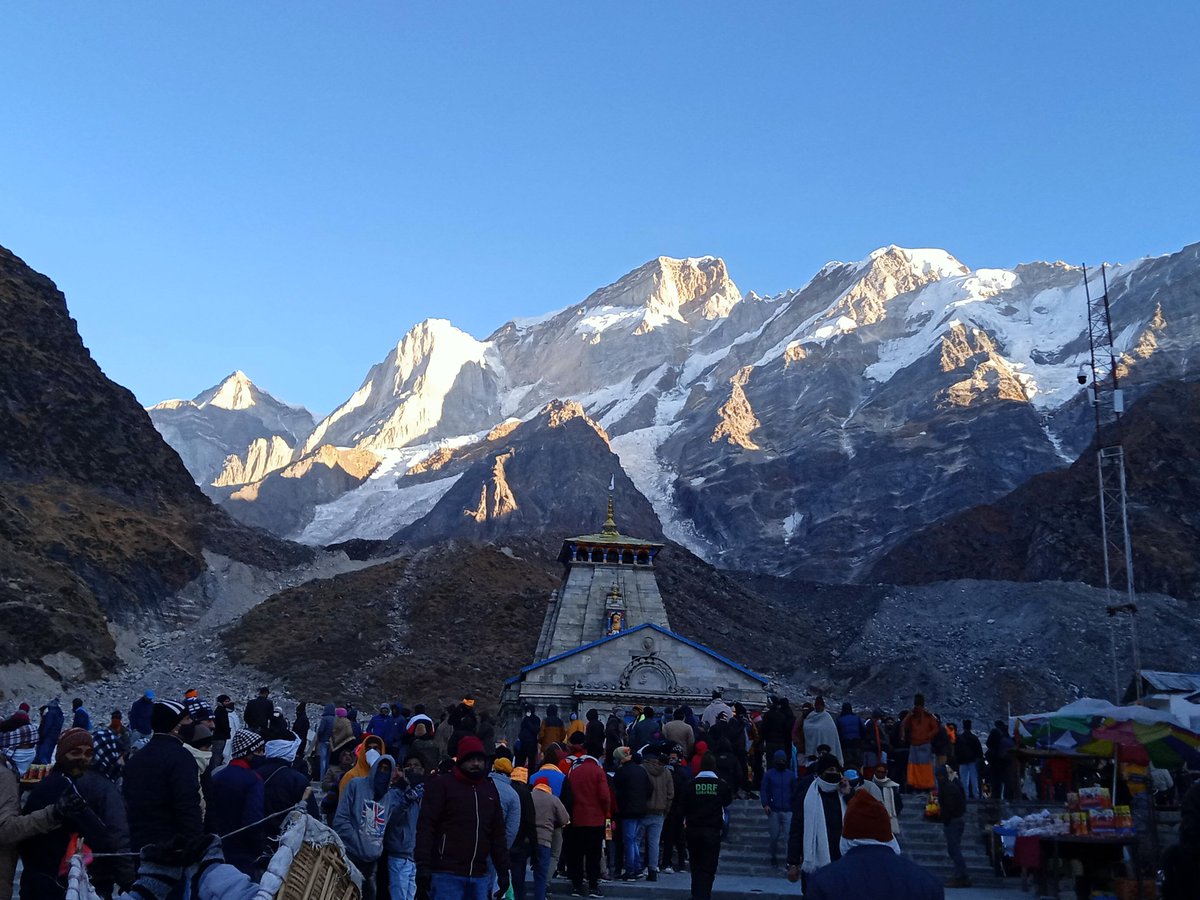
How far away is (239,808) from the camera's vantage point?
27.6 feet

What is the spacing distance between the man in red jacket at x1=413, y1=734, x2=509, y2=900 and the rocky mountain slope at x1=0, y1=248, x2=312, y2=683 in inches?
1721

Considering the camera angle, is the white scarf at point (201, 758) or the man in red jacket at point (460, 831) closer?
the man in red jacket at point (460, 831)

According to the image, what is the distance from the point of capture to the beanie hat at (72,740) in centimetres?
758

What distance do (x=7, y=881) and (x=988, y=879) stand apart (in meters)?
12.8

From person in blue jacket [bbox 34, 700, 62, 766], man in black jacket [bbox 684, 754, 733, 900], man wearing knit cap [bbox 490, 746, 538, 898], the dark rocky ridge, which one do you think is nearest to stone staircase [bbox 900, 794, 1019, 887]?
man in black jacket [bbox 684, 754, 733, 900]

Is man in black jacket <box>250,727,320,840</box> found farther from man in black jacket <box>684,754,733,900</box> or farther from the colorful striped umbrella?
the colorful striped umbrella

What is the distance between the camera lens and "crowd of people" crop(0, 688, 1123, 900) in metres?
7.23

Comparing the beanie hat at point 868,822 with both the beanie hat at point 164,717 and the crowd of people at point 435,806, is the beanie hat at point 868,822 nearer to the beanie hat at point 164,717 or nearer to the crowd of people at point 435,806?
the crowd of people at point 435,806

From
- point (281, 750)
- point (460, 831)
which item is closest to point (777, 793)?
point (460, 831)

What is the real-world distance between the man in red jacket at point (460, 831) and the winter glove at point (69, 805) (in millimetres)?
2476

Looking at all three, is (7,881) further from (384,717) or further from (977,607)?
(977,607)

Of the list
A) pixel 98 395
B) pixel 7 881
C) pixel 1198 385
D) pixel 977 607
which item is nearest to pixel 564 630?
pixel 7 881

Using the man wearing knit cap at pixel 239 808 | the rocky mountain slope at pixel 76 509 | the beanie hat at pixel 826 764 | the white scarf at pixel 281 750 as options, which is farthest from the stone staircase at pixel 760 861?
the rocky mountain slope at pixel 76 509

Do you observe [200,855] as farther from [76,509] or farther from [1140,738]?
[76,509]
